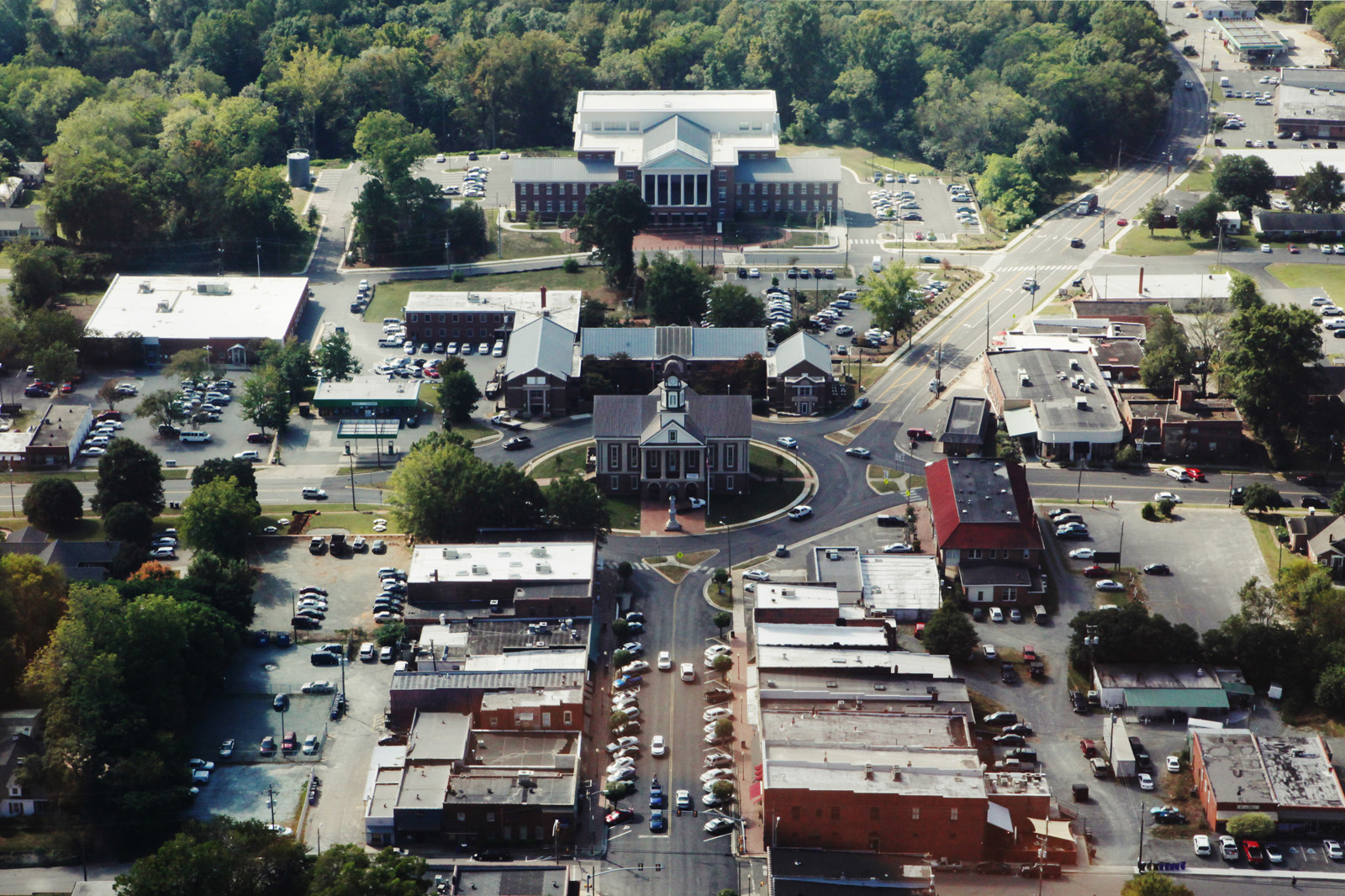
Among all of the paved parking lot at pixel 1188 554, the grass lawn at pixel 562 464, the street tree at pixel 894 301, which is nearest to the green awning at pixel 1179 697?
the paved parking lot at pixel 1188 554

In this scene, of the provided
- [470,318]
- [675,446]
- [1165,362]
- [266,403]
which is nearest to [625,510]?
[675,446]

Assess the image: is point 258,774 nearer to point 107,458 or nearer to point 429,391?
point 107,458

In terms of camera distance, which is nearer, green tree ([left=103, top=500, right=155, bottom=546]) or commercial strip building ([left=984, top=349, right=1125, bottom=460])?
green tree ([left=103, top=500, right=155, bottom=546])

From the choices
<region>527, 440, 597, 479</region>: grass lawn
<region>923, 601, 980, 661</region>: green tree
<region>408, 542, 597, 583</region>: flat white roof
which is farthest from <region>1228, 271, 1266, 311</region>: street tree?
<region>408, 542, 597, 583</region>: flat white roof

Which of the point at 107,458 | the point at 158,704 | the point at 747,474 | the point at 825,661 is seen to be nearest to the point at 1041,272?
the point at 747,474

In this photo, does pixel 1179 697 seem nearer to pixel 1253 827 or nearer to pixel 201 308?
pixel 1253 827

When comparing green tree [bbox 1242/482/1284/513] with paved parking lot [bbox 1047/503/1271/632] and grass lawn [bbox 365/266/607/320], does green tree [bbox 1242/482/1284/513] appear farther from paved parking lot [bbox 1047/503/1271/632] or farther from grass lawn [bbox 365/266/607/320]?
grass lawn [bbox 365/266/607/320]

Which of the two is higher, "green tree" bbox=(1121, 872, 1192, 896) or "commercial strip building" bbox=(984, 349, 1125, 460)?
"green tree" bbox=(1121, 872, 1192, 896)
